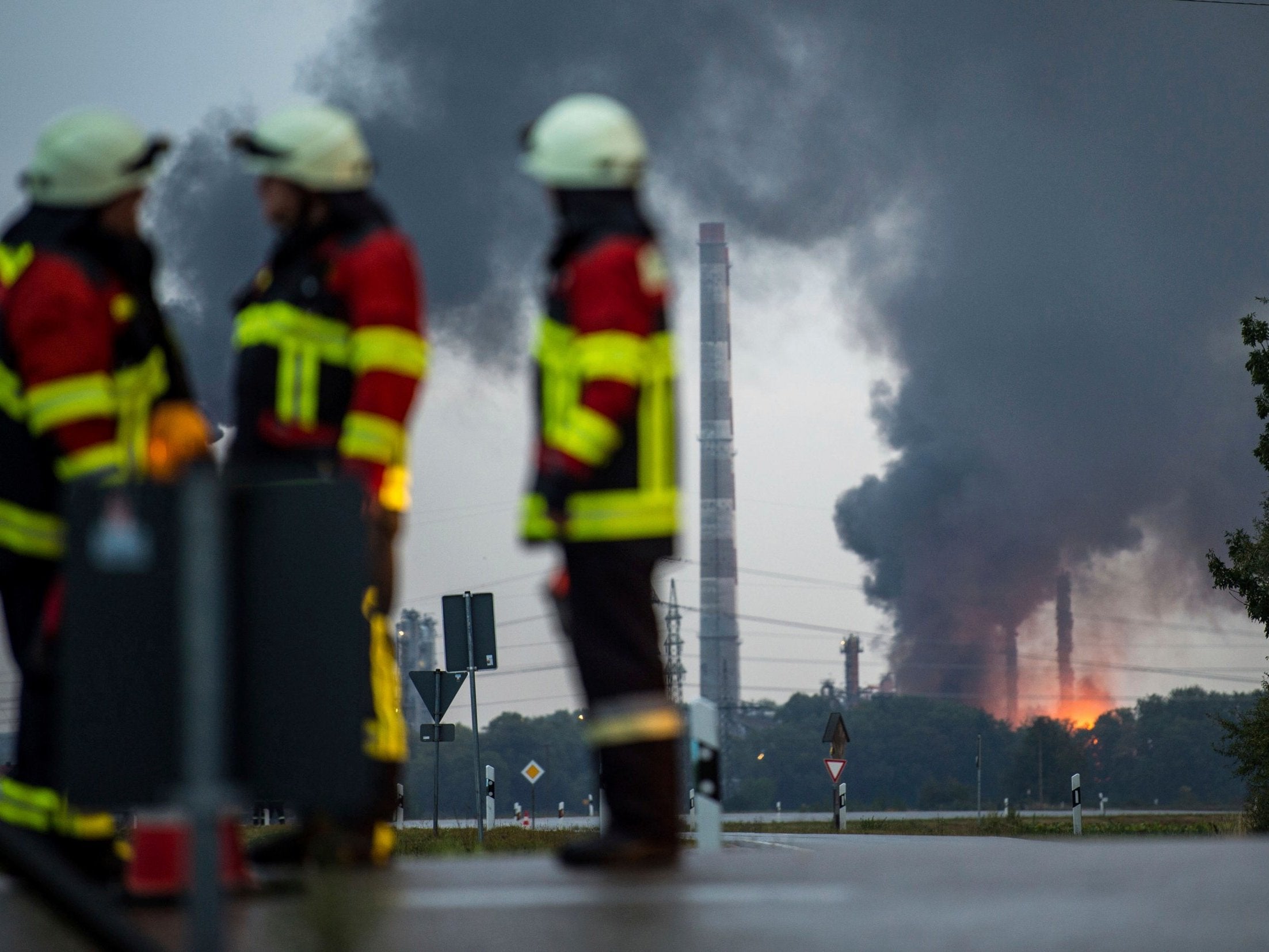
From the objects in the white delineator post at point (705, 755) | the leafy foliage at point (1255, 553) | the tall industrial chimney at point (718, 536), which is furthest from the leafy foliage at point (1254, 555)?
the tall industrial chimney at point (718, 536)

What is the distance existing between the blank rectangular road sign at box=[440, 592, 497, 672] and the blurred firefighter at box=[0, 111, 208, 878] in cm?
1426

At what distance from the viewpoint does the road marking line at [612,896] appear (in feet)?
13.7

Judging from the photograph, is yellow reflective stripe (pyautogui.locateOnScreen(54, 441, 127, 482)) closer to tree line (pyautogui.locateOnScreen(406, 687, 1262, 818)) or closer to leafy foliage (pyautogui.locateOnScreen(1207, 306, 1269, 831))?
leafy foliage (pyautogui.locateOnScreen(1207, 306, 1269, 831))

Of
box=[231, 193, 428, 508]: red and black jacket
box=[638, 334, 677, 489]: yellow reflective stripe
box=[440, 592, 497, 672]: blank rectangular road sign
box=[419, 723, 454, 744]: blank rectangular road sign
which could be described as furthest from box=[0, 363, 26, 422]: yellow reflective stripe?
box=[419, 723, 454, 744]: blank rectangular road sign

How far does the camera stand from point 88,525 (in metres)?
3.25

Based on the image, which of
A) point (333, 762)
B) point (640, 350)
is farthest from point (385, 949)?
point (640, 350)

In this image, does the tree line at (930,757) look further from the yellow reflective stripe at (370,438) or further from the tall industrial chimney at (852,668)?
the yellow reflective stripe at (370,438)

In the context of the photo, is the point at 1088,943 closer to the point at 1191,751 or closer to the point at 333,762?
the point at 333,762

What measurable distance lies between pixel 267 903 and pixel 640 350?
→ 1859 millimetres

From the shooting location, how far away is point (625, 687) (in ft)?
17.5

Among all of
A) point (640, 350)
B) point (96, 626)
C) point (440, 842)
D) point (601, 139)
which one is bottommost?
point (440, 842)

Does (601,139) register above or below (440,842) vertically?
above

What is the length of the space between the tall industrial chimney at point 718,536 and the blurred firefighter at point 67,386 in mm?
90912

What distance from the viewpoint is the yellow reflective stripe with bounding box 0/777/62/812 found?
5164 mm
